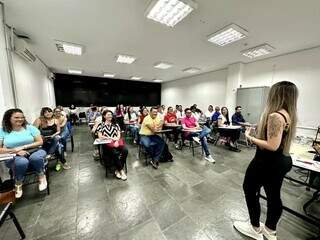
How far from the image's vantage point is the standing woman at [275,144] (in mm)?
1206

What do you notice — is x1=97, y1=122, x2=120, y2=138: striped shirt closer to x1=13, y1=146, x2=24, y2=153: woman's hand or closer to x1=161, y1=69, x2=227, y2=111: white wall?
x1=13, y1=146, x2=24, y2=153: woman's hand

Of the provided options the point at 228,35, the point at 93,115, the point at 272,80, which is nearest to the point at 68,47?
the point at 93,115

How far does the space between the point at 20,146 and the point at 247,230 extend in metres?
3.17

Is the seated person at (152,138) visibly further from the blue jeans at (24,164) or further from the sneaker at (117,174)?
the blue jeans at (24,164)

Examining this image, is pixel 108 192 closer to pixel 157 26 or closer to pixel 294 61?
pixel 157 26

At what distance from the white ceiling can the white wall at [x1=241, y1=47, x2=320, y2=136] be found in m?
0.38

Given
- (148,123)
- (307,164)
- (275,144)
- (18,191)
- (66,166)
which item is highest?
(275,144)

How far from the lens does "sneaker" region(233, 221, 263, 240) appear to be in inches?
59.9

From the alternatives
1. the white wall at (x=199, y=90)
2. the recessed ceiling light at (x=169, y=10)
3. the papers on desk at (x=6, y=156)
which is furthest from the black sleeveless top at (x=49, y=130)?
the white wall at (x=199, y=90)

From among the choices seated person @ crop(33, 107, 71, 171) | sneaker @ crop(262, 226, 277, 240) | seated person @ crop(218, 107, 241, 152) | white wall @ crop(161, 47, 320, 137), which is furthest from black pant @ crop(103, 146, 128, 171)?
white wall @ crop(161, 47, 320, 137)

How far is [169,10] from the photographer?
249 cm

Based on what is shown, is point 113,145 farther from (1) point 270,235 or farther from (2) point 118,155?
(1) point 270,235

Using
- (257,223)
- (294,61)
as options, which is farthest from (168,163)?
(294,61)

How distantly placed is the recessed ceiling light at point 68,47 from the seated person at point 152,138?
2921 mm
